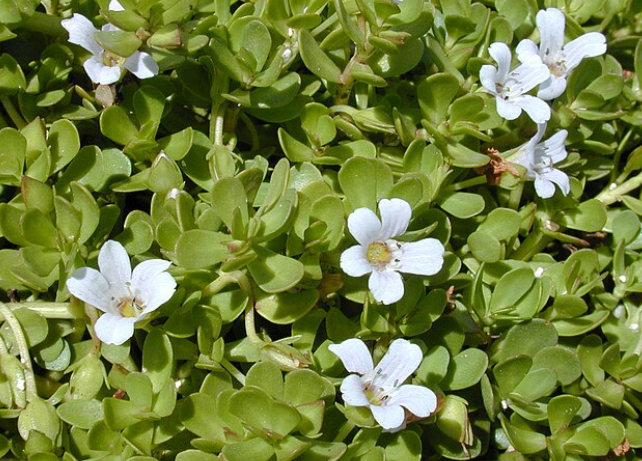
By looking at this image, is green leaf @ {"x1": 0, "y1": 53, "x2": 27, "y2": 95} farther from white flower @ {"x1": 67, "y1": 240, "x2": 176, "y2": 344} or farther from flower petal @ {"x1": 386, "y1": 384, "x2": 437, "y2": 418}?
flower petal @ {"x1": 386, "y1": 384, "x2": 437, "y2": 418}

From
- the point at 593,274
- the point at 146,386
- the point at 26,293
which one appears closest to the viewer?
the point at 146,386

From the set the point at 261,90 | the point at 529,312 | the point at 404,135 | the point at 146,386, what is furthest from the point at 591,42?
the point at 146,386

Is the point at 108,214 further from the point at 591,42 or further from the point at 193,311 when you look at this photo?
the point at 591,42

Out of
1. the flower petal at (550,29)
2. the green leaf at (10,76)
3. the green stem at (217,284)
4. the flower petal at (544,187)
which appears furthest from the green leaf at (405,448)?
the green leaf at (10,76)

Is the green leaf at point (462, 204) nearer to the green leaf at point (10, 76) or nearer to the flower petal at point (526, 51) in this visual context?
the flower petal at point (526, 51)

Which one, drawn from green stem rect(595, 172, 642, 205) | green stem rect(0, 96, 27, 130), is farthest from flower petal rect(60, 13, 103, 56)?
green stem rect(595, 172, 642, 205)

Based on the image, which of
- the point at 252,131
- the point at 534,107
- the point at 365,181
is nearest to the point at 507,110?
the point at 534,107
